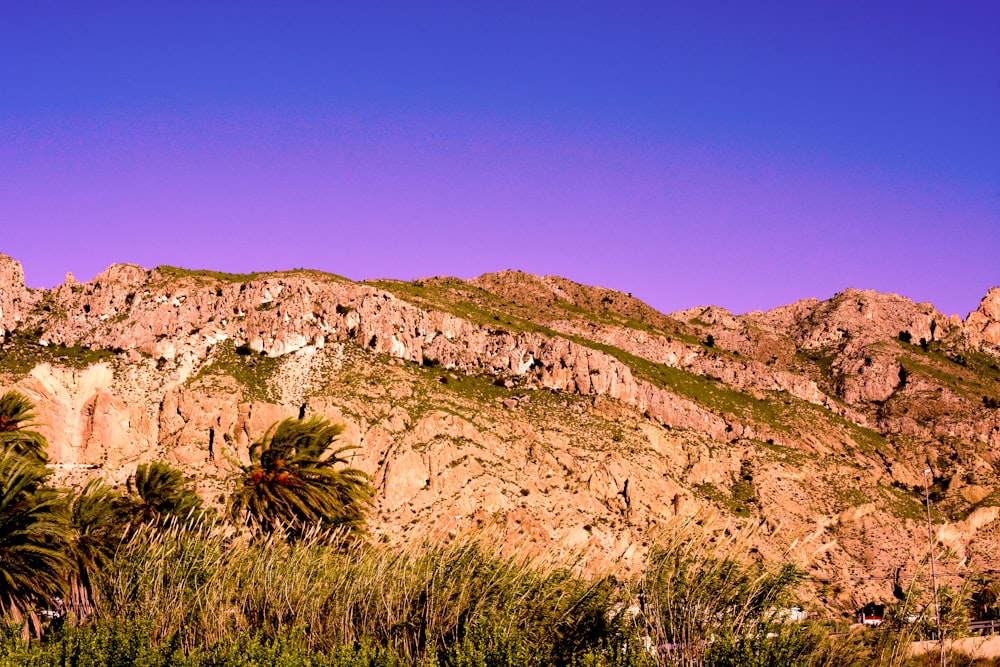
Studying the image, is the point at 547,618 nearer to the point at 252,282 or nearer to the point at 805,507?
the point at 805,507

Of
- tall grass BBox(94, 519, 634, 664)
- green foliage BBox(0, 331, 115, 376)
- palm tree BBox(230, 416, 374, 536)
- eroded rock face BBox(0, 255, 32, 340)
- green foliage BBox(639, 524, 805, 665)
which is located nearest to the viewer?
green foliage BBox(639, 524, 805, 665)

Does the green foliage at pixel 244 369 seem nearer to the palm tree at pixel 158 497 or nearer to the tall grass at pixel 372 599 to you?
the palm tree at pixel 158 497

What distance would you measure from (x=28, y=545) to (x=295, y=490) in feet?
44.7

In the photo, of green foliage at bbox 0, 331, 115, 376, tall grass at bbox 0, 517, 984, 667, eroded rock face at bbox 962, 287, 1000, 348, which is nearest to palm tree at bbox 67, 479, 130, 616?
tall grass at bbox 0, 517, 984, 667

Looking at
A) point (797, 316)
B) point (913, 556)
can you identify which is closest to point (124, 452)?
point (913, 556)

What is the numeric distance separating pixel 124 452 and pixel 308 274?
114ft

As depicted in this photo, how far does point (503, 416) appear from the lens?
84875mm

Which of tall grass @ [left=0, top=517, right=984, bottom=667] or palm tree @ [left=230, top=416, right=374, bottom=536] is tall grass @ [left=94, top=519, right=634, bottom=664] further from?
palm tree @ [left=230, top=416, right=374, bottom=536]

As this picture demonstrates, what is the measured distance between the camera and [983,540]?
8744 cm

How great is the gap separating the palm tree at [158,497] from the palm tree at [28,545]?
835 centimetres

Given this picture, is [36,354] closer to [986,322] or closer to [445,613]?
[445,613]

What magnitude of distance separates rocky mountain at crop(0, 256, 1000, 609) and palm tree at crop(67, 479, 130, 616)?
16.7m

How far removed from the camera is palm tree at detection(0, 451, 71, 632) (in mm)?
37000

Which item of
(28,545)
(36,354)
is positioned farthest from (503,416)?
(28,545)
